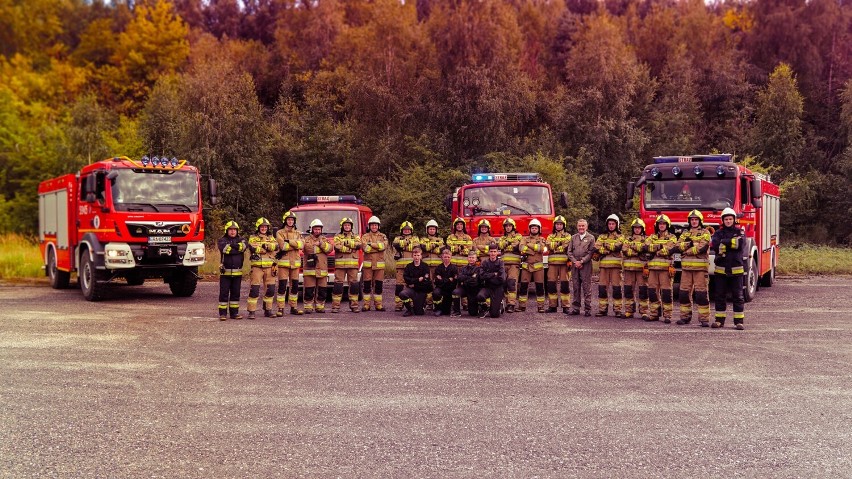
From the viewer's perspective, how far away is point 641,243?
1280 centimetres

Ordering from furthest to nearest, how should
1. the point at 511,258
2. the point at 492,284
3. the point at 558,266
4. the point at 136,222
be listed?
the point at 136,222
the point at 511,258
the point at 558,266
the point at 492,284

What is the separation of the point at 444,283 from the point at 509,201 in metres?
3.31

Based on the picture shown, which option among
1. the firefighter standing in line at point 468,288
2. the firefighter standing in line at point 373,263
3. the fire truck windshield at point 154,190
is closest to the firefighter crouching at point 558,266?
the firefighter standing in line at point 468,288

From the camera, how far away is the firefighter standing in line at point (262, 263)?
12.8m

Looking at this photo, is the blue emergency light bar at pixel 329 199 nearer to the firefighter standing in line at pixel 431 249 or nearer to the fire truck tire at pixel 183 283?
the fire truck tire at pixel 183 283

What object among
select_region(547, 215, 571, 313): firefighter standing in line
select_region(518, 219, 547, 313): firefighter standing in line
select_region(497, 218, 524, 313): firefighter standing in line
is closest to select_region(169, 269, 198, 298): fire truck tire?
select_region(497, 218, 524, 313): firefighter standing in line

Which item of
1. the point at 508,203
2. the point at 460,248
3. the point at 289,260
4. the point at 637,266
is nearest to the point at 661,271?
the point at 637,266

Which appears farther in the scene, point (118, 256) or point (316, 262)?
point (118, 256)

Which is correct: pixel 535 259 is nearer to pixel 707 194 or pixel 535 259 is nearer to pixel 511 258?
pixel 511 258

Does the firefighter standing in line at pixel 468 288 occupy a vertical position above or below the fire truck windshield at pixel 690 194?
below

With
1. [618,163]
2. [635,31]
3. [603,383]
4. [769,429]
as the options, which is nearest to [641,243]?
[603,383]

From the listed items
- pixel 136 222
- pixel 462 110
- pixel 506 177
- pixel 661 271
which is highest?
pixel 462 110

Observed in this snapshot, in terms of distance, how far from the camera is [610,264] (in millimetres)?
13180

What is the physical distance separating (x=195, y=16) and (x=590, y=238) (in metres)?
62.4
